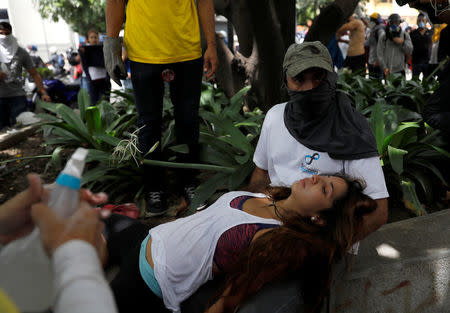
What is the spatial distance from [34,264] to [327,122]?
1.51 m

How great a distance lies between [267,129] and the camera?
2.01m

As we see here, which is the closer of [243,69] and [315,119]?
[315,119]

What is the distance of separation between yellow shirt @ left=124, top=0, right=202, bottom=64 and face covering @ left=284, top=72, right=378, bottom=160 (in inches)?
32.7

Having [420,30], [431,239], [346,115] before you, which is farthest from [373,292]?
[420,30]

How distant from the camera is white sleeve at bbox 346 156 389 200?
5.56 feet

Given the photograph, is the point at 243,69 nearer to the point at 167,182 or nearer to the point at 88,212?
the point at 167,182

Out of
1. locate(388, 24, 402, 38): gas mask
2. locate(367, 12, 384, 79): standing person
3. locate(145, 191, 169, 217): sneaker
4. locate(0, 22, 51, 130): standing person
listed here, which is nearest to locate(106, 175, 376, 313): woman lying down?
locate(145, 191, 169, 217): sneaker

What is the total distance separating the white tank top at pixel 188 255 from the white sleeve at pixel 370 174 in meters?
0.47

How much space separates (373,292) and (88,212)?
1577 millimetres

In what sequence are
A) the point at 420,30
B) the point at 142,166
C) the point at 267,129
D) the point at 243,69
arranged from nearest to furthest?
1. the point at 267,129
2. the point at 142,166
3. the point at 243,69
4. the point at 420,30

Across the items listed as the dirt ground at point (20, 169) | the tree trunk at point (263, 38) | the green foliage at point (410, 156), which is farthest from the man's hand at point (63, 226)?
the tree trunk at point (263, 38)

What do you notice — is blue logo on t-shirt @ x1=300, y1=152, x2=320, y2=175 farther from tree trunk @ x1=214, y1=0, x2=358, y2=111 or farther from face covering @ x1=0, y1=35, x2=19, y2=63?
face covering @ x1=0, y1=35, x2=19, y2=63

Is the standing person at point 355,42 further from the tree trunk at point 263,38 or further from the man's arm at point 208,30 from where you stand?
the man's arm at point 208,30

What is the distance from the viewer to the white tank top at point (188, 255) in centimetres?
148
